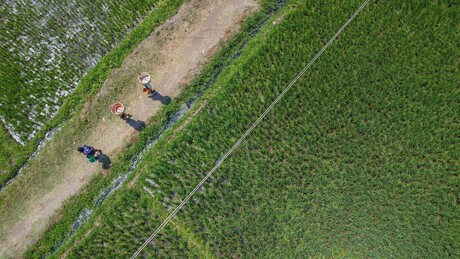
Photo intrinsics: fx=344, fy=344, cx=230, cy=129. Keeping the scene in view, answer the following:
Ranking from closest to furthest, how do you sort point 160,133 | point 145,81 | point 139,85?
point 145,81 → point 160,133 → point 139,85

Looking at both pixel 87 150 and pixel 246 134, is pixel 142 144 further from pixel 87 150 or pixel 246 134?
pixel 246 134

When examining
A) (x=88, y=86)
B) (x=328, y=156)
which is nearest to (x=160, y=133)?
(x=88, y=86)

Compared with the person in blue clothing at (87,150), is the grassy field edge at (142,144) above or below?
below

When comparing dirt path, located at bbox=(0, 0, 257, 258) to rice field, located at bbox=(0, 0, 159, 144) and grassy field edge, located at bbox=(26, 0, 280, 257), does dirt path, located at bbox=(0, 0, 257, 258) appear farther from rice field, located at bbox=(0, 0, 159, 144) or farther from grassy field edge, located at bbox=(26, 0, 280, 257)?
rice field, located at bbox=(0, 0, 159, 144)

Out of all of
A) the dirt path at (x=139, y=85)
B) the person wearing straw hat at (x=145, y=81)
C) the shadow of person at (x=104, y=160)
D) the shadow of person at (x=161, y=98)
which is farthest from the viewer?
the shadow of person at (x=161, y=98)

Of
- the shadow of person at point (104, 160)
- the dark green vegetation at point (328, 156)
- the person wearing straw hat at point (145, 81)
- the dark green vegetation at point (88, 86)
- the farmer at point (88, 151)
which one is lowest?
the dark green vegetation at point (328, 156)

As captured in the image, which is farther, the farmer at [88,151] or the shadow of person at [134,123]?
the shadow of person at [134,123]

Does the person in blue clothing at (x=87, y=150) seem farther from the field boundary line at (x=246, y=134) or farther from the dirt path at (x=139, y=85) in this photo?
the field boundary line at (x=246, y=134)

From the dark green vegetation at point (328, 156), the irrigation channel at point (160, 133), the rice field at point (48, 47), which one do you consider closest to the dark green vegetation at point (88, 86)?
the rice field at point (48, 47)
